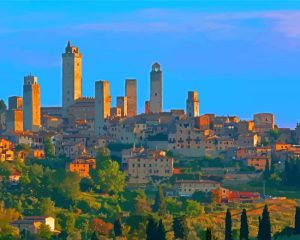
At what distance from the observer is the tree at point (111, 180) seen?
9475 cm

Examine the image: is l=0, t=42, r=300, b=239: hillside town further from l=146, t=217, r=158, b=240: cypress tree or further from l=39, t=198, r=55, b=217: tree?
l=146, t=217, r=158, b=240: cypress tree

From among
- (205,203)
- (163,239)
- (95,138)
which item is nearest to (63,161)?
(95,138)

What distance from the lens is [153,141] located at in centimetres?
10619

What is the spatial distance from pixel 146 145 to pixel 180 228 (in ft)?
97.7

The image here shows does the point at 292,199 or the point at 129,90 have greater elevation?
the point at 129,90

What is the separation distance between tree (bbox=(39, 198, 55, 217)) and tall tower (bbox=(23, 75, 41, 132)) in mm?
21375

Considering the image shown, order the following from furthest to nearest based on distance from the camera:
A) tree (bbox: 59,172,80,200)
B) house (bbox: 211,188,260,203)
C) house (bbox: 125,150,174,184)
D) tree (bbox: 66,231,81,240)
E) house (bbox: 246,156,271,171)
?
house (bbox: 246,156,271,171)
house (bbox: 125,150,174,184)
house (bbox: 211,188,260,203)
tree (bbox: 59,172,80,200)
tree (bbox: 66,231,81,240)

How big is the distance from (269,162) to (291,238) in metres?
30.1

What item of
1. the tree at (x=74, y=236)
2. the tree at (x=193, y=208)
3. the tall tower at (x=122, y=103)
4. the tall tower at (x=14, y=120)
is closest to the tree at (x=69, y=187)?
the tree at (x=193, y=208)

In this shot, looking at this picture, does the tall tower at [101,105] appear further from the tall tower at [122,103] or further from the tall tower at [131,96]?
the tall tower at [131,96]

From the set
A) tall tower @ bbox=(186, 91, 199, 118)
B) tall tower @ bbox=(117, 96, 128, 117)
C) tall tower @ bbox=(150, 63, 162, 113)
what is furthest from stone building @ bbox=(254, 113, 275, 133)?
tall tower @ bbox=(117, 96, 128, 117)

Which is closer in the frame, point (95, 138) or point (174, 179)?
point (174, 179)

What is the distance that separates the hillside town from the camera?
9512cm

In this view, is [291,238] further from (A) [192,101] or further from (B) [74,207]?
(A) [192,101]
